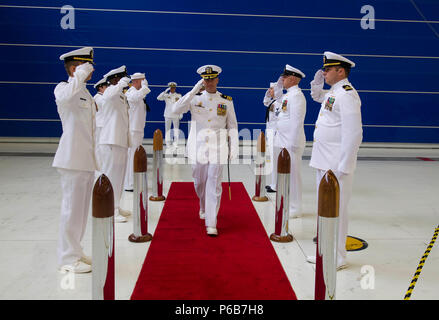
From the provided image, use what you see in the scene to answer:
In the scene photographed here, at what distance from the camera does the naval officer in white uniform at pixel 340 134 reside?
3.27 metres

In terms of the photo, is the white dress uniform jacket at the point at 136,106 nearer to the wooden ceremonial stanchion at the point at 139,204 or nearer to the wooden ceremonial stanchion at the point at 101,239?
the wooden ceremonial stanchion at the point at 139,204

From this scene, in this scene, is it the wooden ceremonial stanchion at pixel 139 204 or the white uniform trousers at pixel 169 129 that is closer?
the wooden ceremonial stanchion at pixel 139 204

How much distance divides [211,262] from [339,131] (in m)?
1.55

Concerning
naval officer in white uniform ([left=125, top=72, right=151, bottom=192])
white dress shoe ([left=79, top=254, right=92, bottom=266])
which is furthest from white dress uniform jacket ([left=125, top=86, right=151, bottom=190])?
white dress shoe ([left=79, top=254, right=92, bottom=266])

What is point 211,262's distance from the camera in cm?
358

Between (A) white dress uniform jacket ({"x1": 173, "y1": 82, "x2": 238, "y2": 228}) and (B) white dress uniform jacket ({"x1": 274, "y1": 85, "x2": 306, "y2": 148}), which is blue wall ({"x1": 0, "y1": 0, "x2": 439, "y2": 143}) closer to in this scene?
(B) white dress uniform jacket ({"x1": 274, "y1": 85, "x2": 306, "y2": 148})

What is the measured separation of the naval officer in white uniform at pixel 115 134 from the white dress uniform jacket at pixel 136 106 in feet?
5.54

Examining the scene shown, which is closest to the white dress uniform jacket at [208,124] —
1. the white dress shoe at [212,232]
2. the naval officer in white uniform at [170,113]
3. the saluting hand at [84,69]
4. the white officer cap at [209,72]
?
the white officer cap at [209,72]

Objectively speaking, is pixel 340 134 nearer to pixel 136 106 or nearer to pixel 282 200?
pixel 282 200

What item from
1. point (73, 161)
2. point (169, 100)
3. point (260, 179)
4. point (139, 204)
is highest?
point (169, 100)

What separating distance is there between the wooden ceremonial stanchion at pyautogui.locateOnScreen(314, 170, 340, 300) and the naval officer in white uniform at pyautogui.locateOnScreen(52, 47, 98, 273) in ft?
6.12

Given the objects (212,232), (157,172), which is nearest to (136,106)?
(157,172)

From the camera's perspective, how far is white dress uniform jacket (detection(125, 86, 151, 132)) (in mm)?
6496

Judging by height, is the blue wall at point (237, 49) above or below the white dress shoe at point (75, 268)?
above
